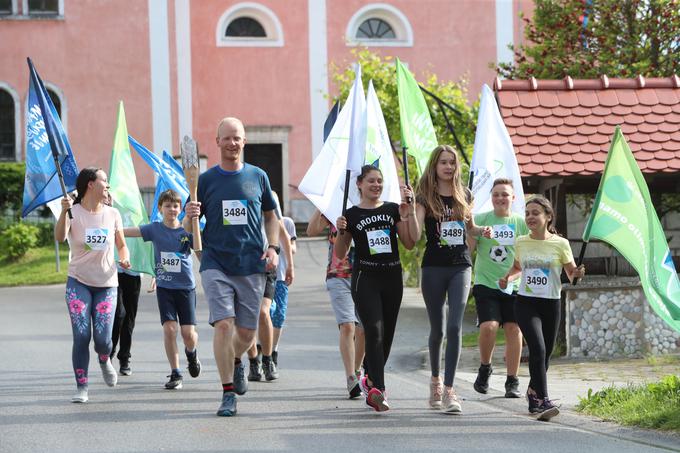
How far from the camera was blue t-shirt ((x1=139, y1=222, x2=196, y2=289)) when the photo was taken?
1088cm

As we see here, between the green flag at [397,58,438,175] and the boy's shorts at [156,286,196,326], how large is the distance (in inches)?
90.1

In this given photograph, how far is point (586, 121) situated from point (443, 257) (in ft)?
15.1

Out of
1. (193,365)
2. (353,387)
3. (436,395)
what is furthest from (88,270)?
(436,395)

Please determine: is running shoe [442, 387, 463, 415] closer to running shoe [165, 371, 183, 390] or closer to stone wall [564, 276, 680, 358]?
running shoe [165, 371, 183, 390]

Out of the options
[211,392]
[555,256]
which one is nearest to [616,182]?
[555,256]

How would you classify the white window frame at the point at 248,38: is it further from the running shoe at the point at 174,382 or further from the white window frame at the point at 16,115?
the running shoe at the point at 174,382

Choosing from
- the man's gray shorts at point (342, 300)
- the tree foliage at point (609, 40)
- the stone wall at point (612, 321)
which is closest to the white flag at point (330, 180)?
the man's gray shorts at point (342, 300)

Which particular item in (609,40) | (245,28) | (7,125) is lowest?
(7,125)

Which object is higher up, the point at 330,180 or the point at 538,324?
the point at 330,180

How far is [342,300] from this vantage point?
10.2m

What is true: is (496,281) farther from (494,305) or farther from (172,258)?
(172,258)

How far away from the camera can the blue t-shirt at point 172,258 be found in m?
10.9

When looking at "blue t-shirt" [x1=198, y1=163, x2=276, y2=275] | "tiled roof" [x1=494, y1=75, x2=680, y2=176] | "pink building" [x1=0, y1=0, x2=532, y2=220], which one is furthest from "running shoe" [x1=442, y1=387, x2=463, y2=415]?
"pink building" [x1=0, y1=0, x2=532, y2=220]

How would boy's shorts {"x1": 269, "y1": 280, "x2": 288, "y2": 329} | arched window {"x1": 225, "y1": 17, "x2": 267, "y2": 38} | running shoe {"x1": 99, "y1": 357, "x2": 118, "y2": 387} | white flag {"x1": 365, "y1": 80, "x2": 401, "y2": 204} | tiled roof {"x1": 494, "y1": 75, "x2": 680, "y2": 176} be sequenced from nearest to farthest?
1. running shoe {"x1": 99, "y1": 357, "x2": 118, "y2": 387}
2. white flag {"x1": 365, "y1": 80, "x2": 401, "y2": 204}
3. boy's shorts {"x1": 269, "y1": 280, "x2": 288, "y2": 329}
4. tiled roof {"x1": 494, "y1": 75, "x2": 680, "y2": 176}
5. arched window {"x1": 225, "y1": 17, "x2": 267, "y2": 38}
